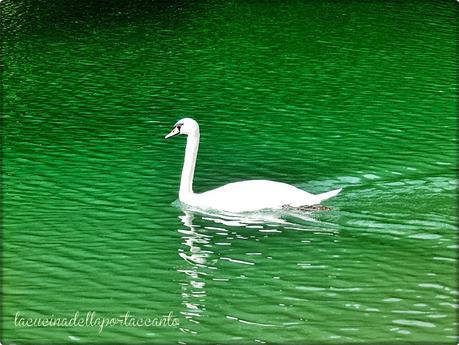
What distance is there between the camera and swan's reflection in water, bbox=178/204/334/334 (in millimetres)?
10897

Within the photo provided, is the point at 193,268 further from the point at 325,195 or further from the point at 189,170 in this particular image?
the point at 189,170

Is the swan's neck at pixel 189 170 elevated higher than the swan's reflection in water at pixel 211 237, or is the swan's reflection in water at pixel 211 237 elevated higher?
the swan's neck at pixel 189 170

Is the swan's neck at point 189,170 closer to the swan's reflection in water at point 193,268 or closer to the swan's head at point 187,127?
the swan's head at point 187,127

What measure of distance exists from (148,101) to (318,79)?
3.68 meters

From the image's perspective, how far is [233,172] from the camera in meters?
15.9

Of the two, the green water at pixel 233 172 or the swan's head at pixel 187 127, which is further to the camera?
the swan's head at pixel 187 127

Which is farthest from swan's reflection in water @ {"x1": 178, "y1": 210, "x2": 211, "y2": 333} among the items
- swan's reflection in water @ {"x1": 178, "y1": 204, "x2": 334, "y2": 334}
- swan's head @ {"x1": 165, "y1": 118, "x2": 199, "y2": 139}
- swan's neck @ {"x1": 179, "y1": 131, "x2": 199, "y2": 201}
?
swan's head @ {"x1": 165, "y1": 118, "x2": 199, "y2": 139}

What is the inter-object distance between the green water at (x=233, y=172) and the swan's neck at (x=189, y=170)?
0.21 metres

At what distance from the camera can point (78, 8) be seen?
31.0 meters

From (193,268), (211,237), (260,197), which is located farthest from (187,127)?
(193,268)

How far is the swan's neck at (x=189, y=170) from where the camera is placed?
1430 centimetres

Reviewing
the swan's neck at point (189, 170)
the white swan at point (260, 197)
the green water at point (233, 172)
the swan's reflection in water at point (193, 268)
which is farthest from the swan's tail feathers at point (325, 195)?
the swan's neck at point (189, 170)

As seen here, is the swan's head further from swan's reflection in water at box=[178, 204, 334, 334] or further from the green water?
swan's reflection in water at box=[178, 204, 334, 334]

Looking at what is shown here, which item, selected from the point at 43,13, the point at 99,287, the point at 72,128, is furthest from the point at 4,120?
the point at 43,13
